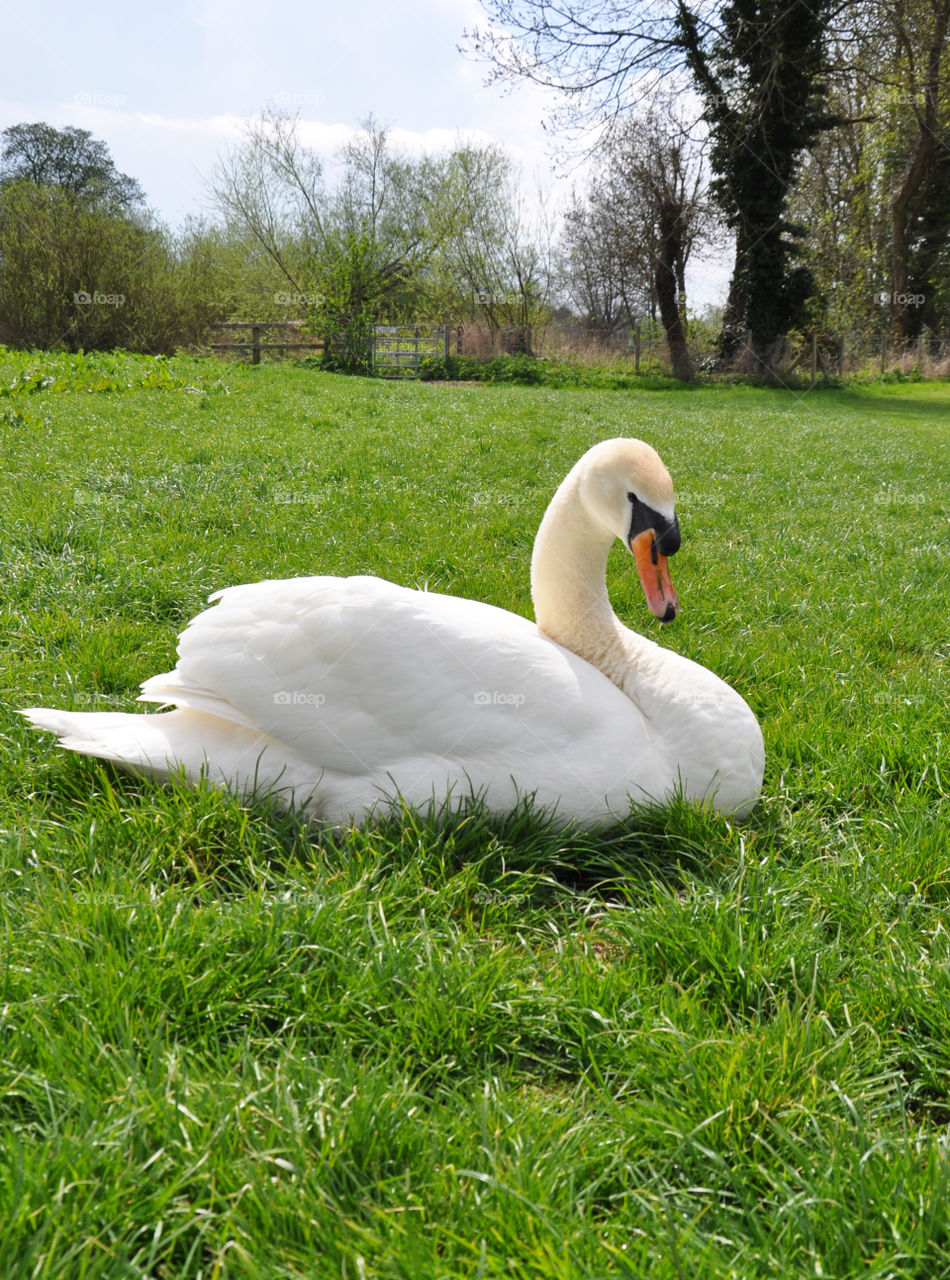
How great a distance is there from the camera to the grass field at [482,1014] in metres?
1.32

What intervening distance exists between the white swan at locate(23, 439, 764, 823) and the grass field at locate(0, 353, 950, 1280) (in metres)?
0.13

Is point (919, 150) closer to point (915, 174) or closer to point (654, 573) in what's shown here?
point (915, 174)

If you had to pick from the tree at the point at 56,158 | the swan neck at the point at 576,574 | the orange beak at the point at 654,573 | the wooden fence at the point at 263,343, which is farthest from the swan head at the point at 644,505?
the tree at the point at 56,158

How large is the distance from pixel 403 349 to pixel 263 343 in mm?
4975

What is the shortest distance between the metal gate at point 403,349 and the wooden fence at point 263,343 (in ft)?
6.68

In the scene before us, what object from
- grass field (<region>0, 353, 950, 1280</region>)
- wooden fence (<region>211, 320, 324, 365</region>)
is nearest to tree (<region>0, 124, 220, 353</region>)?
wooden fence (<region>211, 320, 324, 365</region>)

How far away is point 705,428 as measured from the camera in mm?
13867

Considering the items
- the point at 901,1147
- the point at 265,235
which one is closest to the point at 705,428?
the point at 901,1147

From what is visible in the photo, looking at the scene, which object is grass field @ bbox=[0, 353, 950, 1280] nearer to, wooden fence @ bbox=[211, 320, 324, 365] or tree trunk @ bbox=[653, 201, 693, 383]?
wooden fence @ bbox=[211, 320, 324, 365]

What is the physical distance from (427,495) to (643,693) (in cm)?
463

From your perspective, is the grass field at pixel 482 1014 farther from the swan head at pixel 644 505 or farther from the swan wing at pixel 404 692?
the swan head at pixel 644 505

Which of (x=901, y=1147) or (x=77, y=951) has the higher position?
(x=77, y=951)

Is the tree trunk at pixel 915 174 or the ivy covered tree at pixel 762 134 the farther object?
the ivy covered tree at pixel 762 134

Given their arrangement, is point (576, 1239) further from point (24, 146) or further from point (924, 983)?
point (24, 146)
